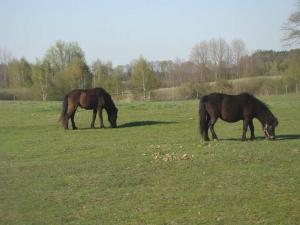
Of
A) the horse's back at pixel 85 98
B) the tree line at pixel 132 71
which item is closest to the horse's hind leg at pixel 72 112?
the horse's back at pixel 85 98

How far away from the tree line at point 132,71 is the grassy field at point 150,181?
49.9 meters

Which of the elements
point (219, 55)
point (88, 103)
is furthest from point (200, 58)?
point (88, 103)

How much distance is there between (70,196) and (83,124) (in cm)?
1658

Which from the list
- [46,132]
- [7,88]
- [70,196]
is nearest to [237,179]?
[70,196]

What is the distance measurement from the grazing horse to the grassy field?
0.61 metres

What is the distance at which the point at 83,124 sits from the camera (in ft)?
85.7

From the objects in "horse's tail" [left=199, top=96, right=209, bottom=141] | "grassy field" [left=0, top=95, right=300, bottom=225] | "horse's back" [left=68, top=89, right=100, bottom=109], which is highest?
"horse's back" [left=68, top=89, right=100, bottom=109]

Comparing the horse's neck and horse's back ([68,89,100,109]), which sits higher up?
horse's back ([68,89,100,109])

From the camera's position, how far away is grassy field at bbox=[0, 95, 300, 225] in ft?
27.1

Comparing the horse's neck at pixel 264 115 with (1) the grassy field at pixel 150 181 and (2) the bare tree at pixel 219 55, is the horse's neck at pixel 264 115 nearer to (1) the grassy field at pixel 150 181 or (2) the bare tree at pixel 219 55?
(1) the grassy field at pixel 150 181

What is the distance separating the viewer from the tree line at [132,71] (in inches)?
2724

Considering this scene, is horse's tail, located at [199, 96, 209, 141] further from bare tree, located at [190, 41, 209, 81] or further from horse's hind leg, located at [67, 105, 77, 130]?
bare tree, located at [190, 41, 209, 81]

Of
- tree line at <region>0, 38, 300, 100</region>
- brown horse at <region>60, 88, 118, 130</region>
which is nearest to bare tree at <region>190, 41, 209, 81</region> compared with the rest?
tree line at <region>0, 38, 300, 100</region>

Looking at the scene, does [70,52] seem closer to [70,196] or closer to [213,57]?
[213,57]
